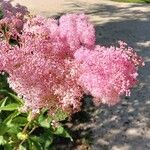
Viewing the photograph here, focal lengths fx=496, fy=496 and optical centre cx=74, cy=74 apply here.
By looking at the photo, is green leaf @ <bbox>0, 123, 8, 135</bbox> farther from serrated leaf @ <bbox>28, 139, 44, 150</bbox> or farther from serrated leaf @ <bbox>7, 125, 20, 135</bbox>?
serrated leaf @ <bbox>28, 139, 44, 150</bbox>

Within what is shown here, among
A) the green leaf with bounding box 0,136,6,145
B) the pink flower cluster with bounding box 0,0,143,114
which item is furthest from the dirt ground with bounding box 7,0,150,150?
the pink flower cluster with bounding box 0,0,143,114

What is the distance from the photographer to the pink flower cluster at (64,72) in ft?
9.17

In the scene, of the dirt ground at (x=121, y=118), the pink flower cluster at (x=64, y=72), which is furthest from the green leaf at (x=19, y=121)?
the dirt ground at (x=121, y=118)

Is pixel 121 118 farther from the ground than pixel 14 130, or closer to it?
closer to it

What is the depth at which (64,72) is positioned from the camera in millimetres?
2922

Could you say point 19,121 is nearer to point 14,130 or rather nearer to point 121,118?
point 14,130

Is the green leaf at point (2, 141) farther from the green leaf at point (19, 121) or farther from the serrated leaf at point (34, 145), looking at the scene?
the serrated leaf at point (34, 145)

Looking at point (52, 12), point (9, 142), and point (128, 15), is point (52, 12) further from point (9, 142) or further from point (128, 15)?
point (9, 142)

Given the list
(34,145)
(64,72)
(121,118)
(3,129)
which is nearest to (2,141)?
(3,129)

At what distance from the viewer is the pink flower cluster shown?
279 cm

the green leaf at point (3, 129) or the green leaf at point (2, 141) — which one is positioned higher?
the green leaf at point (3, 129)

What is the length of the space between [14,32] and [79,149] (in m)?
2.94

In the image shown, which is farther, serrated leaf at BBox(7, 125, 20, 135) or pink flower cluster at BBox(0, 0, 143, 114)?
serrated leaf at BBox(7, 125, 20, 135)

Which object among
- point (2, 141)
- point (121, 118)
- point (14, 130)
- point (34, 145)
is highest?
point (14, 130)
